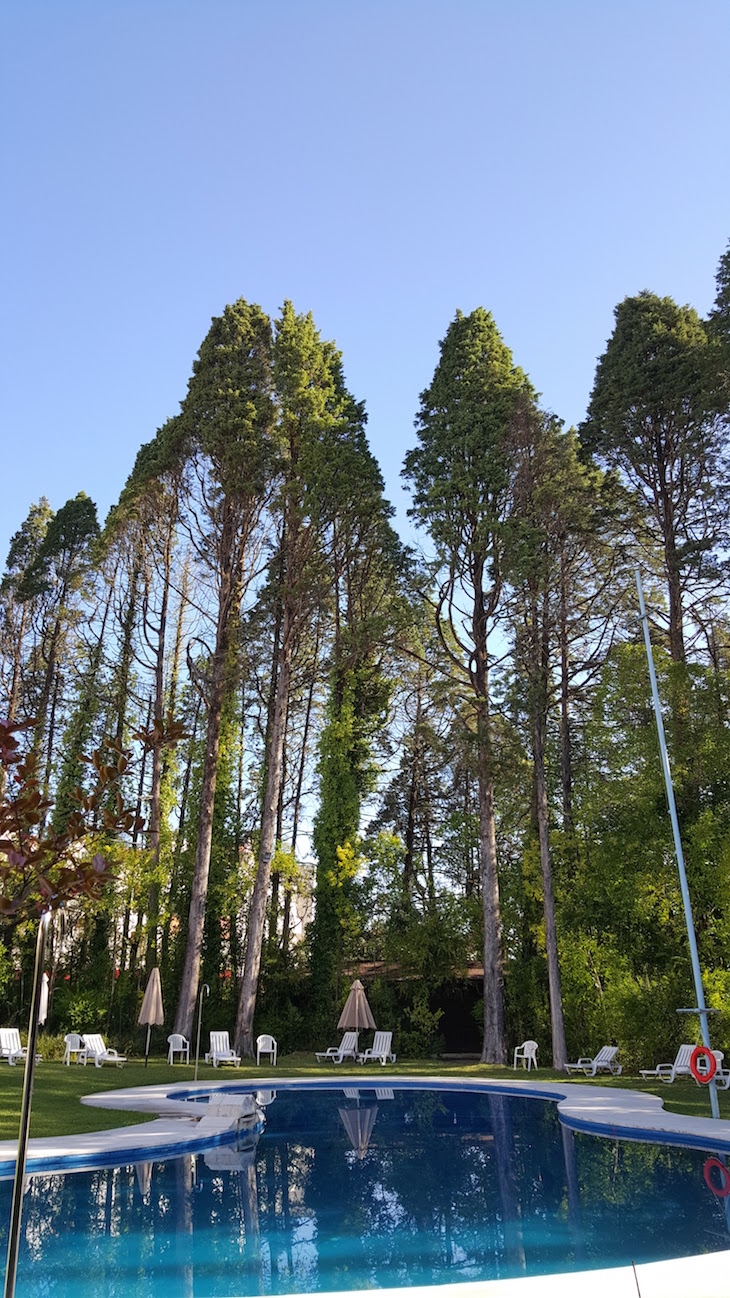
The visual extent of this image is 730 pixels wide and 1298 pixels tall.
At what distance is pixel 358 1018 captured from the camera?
1994 cm

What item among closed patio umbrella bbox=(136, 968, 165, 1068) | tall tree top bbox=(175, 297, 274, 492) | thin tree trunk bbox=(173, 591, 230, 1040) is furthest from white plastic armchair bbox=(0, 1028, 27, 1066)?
tall tree top bbox=(175, 297, 274, 492)

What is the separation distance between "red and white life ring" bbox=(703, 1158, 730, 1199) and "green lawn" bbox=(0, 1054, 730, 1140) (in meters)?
3.26

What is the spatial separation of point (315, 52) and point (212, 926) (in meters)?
19.6

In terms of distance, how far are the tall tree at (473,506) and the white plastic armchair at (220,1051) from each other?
615 cm

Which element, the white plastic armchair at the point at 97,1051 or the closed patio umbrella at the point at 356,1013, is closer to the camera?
the white plastic armchair at the point at 97,1051

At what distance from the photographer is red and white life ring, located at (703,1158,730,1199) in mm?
7809

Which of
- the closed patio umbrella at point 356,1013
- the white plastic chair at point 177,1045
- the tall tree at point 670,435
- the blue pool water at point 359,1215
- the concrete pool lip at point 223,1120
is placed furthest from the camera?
the closed patio umbrella at point 356,1013

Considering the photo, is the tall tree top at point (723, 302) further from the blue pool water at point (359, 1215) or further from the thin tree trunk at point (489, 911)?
the blue pool water at point (359, 1215)

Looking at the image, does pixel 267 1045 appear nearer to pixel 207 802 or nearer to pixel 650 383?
pixel 207 802

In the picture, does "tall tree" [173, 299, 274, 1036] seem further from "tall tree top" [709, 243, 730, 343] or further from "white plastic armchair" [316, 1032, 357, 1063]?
"tall tree top" [709, 243, 730, 343]

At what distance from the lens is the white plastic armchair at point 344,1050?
2041cm

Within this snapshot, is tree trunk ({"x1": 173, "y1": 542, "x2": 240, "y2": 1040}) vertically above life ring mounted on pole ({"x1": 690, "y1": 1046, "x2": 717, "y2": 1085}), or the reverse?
tree trunk ({"x1": 173, "y1": 542, "x2": 240, "y2": 1040})

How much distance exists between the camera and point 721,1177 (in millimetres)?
8398

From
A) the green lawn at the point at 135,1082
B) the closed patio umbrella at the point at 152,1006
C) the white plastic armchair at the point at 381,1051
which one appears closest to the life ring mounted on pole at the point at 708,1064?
the green lawn at the point at 135,1082
